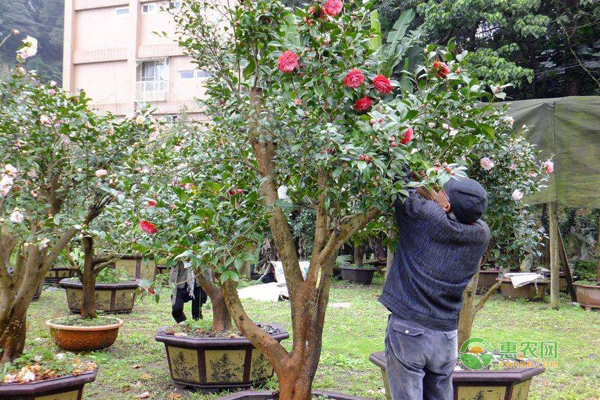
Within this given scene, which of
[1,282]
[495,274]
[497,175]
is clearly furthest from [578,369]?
[495,274]

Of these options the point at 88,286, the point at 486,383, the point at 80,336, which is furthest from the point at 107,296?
the point at 486,383

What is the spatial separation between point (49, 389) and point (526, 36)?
34.6 ft

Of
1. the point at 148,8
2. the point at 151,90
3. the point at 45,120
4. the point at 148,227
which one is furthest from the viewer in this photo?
the point at 151,90

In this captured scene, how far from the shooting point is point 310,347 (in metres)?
3.34

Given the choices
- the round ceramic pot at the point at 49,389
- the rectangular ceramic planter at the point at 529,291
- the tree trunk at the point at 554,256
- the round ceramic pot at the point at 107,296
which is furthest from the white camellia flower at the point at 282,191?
the rectangular ceramic planter at the point at 529,291

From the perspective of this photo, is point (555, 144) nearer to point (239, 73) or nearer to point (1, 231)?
point (239, 73)

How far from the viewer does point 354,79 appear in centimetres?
260

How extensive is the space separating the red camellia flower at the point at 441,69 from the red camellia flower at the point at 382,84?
248 millimetres

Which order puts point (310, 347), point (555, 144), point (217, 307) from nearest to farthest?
point (310, 347), point (217, 307), point (555, 144)

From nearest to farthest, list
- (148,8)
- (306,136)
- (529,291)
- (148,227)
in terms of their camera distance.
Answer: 1. (306,136)
2. (148,227)
3. (529,291)
4. (148,8)

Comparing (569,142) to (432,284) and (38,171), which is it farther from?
(38,171)

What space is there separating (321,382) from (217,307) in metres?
1.19

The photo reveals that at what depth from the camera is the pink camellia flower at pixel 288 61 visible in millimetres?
2639

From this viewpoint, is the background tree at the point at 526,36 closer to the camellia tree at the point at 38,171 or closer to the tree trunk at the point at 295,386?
the camellia tree at the point at 38,171
